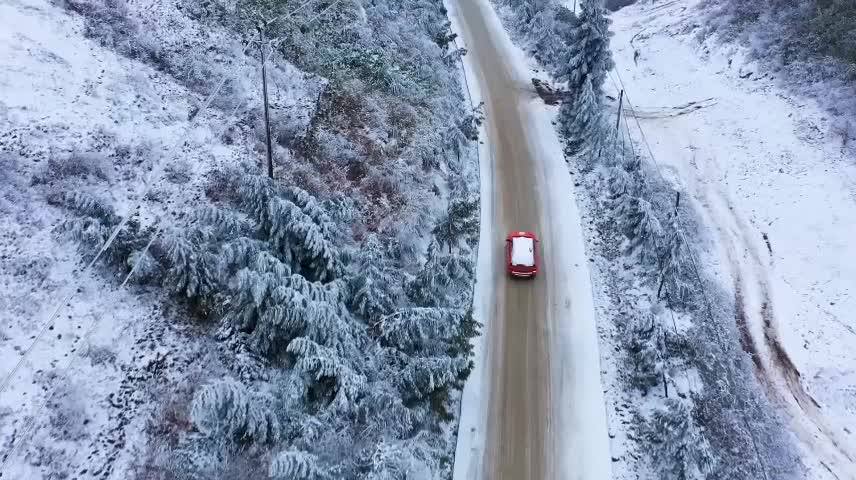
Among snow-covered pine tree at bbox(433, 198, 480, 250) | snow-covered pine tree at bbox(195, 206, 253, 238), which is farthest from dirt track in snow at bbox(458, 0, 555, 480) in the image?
snow-covered pine tree at bbox(195, 206, 253, 238)

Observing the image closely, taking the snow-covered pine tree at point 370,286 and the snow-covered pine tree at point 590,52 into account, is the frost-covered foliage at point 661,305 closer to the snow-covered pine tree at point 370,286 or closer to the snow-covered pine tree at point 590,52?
Answer: the snow-covered pine tree at point 590,52

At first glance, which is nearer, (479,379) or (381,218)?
(479,379)

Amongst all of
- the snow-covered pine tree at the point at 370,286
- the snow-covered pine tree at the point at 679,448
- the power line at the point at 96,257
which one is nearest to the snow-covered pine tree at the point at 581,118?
the snow-covered pine tree at the point at 679,448

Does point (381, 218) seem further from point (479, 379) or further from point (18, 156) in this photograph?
point (18, 156)

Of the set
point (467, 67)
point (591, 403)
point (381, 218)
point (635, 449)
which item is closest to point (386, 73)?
point (467, 67)

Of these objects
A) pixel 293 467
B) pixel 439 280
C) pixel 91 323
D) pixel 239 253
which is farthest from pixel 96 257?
pixel 439 280

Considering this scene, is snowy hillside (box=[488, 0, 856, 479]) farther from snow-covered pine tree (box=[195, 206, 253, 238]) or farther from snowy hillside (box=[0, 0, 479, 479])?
snow-covered pine tree (box=[195, 206, 253, 238])
